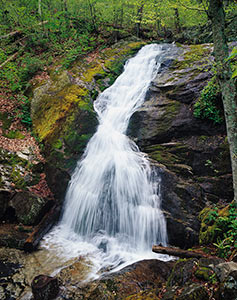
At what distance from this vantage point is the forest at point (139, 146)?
154 inches

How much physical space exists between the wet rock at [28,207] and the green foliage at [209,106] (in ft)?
18.9

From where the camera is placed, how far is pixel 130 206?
237 inches

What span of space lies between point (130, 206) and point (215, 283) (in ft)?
11.7

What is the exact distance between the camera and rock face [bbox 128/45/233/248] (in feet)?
17.5

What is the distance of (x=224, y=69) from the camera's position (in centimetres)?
398

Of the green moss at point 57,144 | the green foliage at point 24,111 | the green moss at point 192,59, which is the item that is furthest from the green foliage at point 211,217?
the green foliage at point 24,111

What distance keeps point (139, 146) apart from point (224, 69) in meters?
Result: 3.72

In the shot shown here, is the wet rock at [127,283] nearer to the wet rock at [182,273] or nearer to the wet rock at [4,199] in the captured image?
the wet rock at [182,273]

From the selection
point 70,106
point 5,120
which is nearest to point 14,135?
point 5,120

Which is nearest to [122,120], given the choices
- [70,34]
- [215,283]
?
[215,283]

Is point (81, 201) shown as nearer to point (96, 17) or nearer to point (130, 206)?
point (130, 206)

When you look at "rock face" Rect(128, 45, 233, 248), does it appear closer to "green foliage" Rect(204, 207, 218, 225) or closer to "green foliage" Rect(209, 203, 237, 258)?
"green foliage" Rect(204, 207, 218, 225)

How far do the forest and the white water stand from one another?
0.96 feet

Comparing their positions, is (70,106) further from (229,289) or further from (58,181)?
(229,289)
